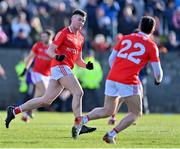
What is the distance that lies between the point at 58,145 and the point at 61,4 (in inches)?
677

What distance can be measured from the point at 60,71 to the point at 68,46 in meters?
0.55

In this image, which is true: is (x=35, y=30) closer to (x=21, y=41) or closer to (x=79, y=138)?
(x=21, y=41)

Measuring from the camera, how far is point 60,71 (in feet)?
54.1

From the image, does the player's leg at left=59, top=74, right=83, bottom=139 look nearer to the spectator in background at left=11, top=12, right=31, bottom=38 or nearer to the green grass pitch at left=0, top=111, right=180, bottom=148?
the green grass pitch at left=0, top=111, right=180, bottom=148

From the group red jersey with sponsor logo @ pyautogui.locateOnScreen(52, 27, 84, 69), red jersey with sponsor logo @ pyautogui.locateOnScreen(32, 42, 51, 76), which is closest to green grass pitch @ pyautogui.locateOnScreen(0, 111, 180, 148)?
red jersey with sponsor logo @ pyautogui.locateOnScreen(52, 27, 84, 69)

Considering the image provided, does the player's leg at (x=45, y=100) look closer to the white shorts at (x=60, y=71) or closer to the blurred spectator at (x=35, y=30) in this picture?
the white shorts at (x=60, y=71)

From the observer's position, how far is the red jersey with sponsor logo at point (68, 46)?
16.4 meters

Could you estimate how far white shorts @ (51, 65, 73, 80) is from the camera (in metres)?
16.5

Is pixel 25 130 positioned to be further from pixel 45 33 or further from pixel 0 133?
pixel 45 33

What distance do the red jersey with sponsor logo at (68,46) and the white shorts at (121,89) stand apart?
2099 mm

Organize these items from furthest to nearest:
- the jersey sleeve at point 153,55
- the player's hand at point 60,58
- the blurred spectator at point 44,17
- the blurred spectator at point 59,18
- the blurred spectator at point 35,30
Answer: the blurred spectator at point 44,17 → the blurred spectator at point 59,18 → the blurred spectator at point 35,30 → the player's hand at point 60,58 → the jersey sleeve at point 153,55

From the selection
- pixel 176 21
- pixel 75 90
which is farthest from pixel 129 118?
pixel 176 21

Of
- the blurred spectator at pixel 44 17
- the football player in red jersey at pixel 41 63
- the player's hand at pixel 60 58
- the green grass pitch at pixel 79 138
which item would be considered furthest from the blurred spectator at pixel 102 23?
the player's hand at pixel 60 58

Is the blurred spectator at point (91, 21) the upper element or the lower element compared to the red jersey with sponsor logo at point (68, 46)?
upper
